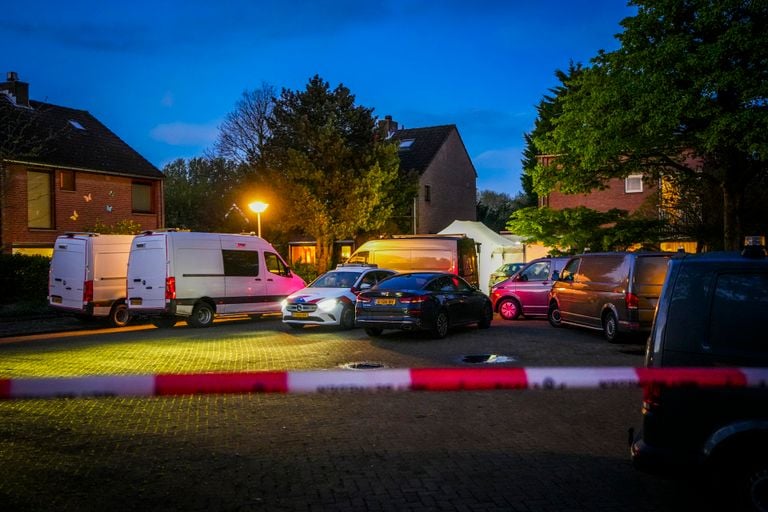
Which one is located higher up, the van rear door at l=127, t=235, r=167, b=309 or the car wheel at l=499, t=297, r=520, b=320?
the van rear door at l=127, t=235, r=167, b=309

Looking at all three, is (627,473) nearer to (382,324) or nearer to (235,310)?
(382,324)

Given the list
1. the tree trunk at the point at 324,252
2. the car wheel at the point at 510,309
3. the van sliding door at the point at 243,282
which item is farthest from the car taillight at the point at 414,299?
the tree trunk at the point at 324,252

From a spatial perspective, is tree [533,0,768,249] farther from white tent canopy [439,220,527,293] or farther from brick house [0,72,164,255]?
brick house [0,72,164,255]

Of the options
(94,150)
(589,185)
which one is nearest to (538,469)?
(589,185)

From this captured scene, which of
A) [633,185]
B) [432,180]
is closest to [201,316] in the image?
[633,185]

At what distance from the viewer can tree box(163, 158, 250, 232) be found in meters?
47.4

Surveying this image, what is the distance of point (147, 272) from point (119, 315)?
95.0 inches

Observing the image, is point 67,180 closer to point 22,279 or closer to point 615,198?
point 22,279

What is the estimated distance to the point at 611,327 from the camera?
13.6 meters

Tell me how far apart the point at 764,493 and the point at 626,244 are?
21.6 m

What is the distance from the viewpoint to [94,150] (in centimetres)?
3247

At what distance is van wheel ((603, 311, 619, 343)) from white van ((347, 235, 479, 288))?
6931 mm

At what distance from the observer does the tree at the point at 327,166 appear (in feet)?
106

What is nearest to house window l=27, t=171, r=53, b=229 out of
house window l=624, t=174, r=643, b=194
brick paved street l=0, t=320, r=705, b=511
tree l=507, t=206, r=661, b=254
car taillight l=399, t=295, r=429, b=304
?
tree l=507, t=206, r=661, b=254
